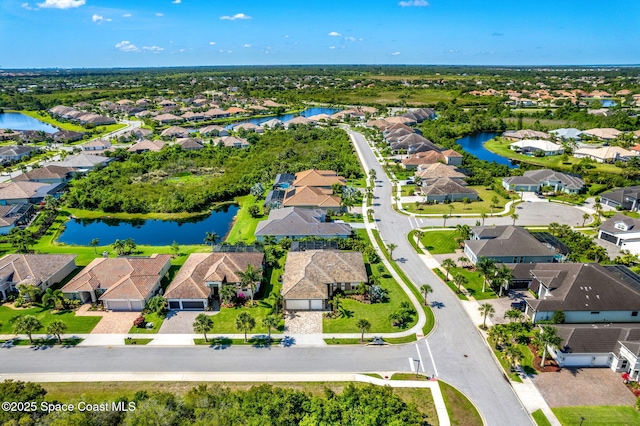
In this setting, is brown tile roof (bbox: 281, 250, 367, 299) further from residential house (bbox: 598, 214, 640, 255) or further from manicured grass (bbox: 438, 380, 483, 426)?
residential house (bbox: 598, 214, 640, 255)

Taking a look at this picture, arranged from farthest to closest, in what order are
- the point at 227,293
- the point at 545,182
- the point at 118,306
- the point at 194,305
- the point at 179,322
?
the point at 545,182 < the point at 118,306 < the point at 194,305 < the point at 227,293 < the point at 179,322

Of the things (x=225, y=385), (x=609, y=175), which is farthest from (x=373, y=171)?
(x=225, y=385)

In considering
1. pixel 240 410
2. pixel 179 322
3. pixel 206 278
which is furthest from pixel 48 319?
pixel 240 410

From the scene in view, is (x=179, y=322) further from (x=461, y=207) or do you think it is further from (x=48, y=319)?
(x=461, y=207)

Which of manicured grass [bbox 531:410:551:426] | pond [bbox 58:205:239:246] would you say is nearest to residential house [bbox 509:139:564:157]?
pond [bbox 58:205:239:246]

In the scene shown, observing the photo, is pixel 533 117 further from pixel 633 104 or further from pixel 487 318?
pixel 487 318

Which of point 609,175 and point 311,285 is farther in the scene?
point 609,175
